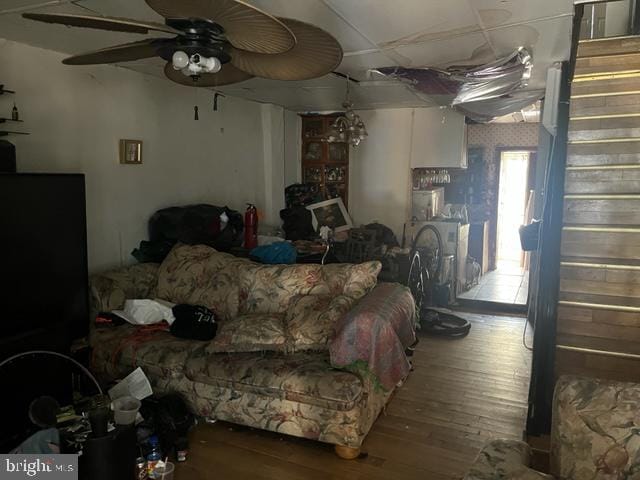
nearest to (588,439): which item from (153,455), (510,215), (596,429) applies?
(596,429)

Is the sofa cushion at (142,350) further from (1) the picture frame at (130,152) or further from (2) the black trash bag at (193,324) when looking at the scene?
(1) the picture frame at (130,152)

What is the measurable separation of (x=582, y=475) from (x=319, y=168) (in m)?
4.90

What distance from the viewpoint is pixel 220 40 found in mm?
1636

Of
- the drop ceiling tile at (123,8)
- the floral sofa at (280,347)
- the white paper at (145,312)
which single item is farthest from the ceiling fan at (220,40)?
the white paper at (145,312)

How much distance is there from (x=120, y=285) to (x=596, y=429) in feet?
9.57

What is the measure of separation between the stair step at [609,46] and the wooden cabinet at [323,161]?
2.83 m

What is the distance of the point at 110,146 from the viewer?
11.6 ft

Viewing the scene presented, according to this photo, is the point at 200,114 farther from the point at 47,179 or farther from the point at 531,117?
the point at 531,117

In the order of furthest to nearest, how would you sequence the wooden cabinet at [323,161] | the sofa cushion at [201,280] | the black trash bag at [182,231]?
the wooden cabinet at [323,161] < the black trash bag at [182,231] < the sofa cushion at [201,280]

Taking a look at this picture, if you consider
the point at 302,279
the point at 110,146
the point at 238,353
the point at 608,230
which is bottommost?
the point at 238,353

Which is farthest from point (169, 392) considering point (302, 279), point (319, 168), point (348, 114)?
point (319, 168)

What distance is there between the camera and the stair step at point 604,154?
312 cm

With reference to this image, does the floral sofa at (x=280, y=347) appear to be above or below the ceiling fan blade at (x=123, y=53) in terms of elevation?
below

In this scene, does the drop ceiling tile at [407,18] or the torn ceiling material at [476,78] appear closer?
the drop ceiling tile at [407,18]
